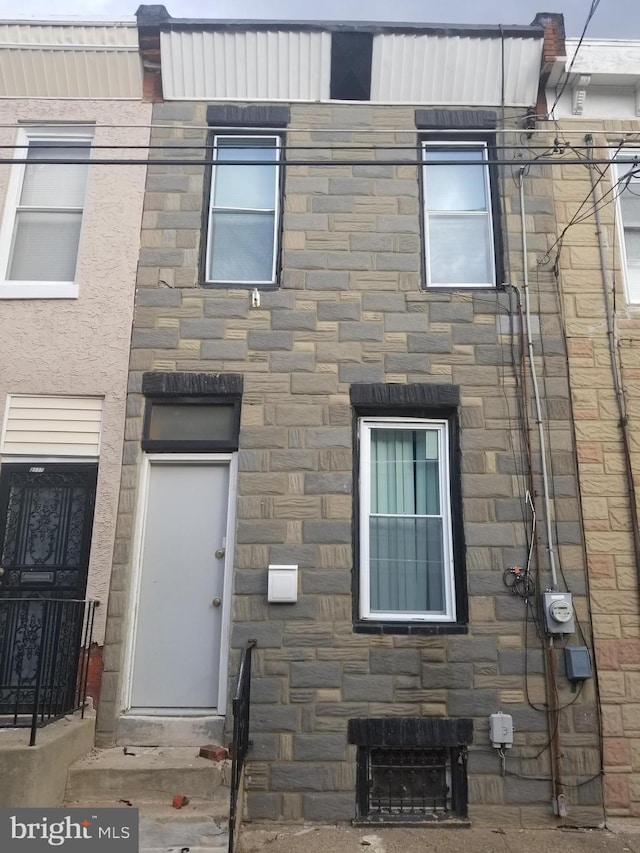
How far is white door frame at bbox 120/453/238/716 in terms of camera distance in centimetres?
547

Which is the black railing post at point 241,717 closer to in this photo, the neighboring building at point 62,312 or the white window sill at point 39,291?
the neighboring building at point 62,312

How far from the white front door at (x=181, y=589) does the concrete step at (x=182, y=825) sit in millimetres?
862

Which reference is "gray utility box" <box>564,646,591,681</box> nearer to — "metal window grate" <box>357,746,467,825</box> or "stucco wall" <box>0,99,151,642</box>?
"metal window grate" <box>357,746,467,825</box>

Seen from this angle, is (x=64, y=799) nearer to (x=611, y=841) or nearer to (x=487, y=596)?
(x=487, y=596)

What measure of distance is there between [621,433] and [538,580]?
149 cm

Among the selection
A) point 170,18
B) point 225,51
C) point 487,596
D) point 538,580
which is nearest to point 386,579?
point 487,596

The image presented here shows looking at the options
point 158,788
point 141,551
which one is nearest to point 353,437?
point 141,551

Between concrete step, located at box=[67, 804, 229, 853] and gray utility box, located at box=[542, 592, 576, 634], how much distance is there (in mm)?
2794

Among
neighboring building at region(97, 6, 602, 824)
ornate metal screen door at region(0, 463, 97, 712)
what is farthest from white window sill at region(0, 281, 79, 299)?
ornate metal screen door at region(0, 463, 97, 712)

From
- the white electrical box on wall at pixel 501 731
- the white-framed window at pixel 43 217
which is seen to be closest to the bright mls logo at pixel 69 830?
the white electrical box on wall at pixel 501 731

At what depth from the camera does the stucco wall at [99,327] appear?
5824 millimetres

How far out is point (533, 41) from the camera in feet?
21.6

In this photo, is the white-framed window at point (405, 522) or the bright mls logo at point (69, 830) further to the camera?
the white-framed window at point (405, 522)

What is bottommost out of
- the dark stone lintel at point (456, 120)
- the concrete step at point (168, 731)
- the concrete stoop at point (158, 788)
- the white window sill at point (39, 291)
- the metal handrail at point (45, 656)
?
the concrete stoop at point (158, 788)
